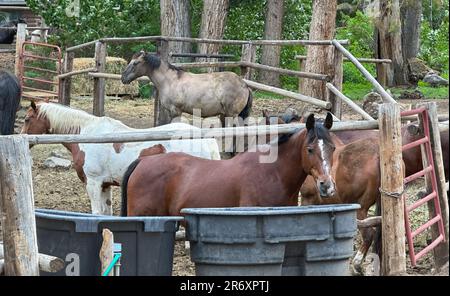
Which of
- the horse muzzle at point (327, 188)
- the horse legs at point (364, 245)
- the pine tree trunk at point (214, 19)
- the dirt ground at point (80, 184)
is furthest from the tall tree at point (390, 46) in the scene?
the horse muzzle at point (327, 188)

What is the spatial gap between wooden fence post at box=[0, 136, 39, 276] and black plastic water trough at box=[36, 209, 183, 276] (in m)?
0.21

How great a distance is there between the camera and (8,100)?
45.7 feet

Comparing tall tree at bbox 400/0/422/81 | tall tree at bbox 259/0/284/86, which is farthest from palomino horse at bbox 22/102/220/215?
tall tree at bbox 400/0/422/81

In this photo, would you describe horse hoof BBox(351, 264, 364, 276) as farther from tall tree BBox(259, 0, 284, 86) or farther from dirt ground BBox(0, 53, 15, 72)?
dirt ground BBox(0, 53, 15, 72)

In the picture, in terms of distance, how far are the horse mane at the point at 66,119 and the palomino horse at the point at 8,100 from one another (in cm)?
290

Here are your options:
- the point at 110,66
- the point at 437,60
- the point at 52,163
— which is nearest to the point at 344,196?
the point at 52,163

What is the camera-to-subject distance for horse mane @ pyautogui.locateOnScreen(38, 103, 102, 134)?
10844 millimetres

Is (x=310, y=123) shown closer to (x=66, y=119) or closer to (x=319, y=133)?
(x=319, y=133)

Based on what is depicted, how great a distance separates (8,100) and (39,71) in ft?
28.0

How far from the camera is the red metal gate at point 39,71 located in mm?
19234

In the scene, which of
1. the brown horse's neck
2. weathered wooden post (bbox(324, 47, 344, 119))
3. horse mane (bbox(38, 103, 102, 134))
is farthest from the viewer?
weathered wooden post (bbox(324, 47, 344, 119))

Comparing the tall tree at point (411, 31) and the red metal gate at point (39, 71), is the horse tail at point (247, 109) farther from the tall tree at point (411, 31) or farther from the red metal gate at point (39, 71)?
the tall tree at point (411, 31)

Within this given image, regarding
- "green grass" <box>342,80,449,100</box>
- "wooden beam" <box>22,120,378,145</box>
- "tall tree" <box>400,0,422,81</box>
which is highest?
"tall tree" <box>400,0,422,81</box>
